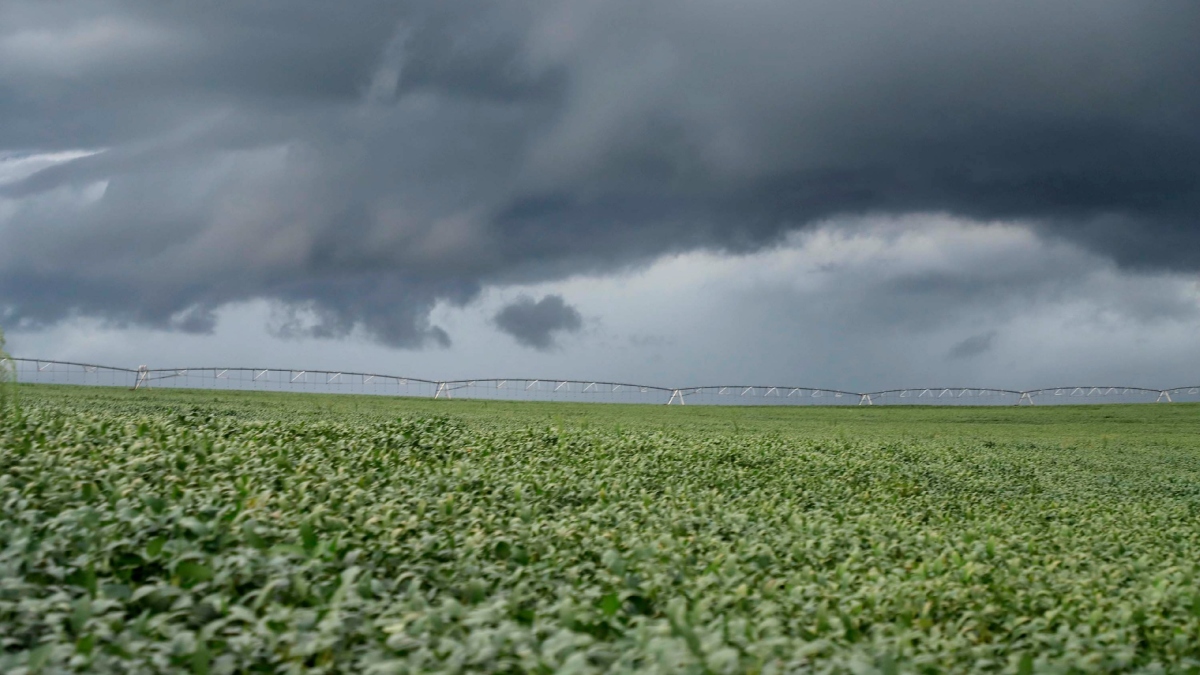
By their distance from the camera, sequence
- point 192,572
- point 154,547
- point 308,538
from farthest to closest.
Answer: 1. point 308,538
2. point 154,547
3. point 192,572

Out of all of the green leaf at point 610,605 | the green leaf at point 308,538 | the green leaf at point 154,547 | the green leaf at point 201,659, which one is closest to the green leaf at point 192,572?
the green leaf at point 154,547

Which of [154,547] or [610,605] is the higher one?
[154,547]

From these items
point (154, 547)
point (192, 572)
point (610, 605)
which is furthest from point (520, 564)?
point (154, 547)

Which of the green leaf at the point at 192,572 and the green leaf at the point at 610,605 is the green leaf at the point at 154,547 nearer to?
the green leaf at the point at 192,572

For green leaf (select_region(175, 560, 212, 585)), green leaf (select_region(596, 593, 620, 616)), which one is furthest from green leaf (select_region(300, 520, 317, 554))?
green leaf (select_region(596, 593, 620, 616))

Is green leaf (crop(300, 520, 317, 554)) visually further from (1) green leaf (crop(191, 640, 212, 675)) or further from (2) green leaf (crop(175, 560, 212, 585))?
(1) green leaf (crop(191, 640, 212, 675))

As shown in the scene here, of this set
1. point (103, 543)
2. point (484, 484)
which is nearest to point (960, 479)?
point (484, 484)

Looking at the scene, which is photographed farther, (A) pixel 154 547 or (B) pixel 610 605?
(A) pixel 154 547

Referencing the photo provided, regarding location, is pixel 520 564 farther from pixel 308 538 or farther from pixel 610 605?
pixel 610 605

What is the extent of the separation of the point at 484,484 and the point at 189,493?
2.42m

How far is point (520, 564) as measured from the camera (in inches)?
225

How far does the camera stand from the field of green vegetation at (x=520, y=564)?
13.3ft

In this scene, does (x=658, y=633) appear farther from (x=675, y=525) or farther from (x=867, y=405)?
(x=867, y=405)

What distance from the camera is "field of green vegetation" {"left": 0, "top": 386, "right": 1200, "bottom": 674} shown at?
13.3ft
